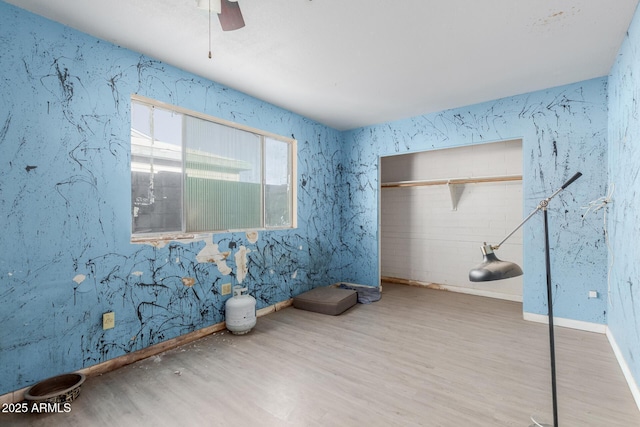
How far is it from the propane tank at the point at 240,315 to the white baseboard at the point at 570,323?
9.95ft

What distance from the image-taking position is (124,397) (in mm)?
1974

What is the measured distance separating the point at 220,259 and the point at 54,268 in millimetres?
1313

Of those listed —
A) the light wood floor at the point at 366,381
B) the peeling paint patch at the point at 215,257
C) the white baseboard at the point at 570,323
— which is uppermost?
the peeling paint patch at the point at 215,257

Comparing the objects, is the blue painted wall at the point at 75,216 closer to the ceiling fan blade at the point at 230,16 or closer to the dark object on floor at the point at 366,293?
the ceiling fan blade at the point at 230,16

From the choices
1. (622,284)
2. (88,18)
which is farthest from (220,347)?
(622,284)

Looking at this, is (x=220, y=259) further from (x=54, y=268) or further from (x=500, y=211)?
(x=500, y=211)

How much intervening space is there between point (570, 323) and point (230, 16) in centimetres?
422

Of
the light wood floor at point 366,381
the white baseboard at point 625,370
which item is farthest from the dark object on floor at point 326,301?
the white baseboard at point 625,370

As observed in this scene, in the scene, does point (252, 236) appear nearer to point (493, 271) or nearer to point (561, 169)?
point (493, 271)

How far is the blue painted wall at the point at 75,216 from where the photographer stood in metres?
1.93

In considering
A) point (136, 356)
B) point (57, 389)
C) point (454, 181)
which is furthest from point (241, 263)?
point (454, 181)

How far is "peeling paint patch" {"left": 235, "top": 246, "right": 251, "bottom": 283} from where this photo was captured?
129 inches

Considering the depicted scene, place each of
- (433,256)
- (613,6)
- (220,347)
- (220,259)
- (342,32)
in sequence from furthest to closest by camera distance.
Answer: (433,256), (220,259), (220,347), (342,32), (613,6)

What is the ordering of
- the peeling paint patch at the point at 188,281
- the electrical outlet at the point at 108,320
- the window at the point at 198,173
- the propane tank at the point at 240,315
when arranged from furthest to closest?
the propane tank at the point at 240,315 < the peeling paint patch at the point at 188,281 < the window at the point at 198,173 < the electrical outlet at the point at 108,320
